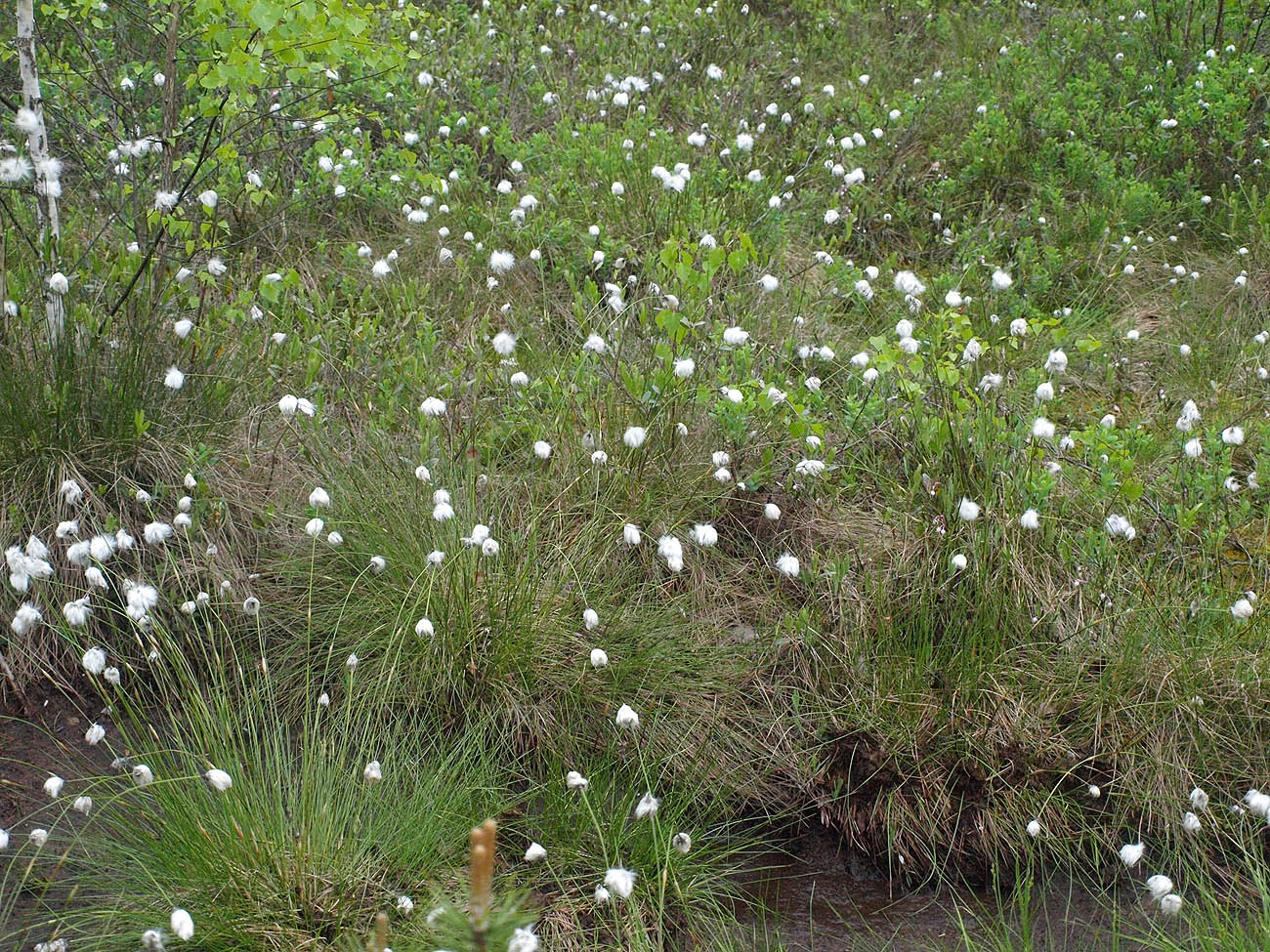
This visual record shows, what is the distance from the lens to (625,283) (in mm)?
5355

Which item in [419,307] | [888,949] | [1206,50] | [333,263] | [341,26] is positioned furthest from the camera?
[1206,50]

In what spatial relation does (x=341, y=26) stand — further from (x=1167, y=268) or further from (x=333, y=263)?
(x=1167, y=268)

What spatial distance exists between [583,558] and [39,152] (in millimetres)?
2331

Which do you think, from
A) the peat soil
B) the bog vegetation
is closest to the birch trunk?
the bog vegetation

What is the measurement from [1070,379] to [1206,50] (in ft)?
9.90

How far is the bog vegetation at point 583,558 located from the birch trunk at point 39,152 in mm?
29

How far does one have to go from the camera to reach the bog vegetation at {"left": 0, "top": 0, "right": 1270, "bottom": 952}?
9.67ft

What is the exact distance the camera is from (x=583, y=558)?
12.2ft

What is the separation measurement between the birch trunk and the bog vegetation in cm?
3

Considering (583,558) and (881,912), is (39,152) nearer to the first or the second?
(583,558)

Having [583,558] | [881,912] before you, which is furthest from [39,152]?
[881,912]

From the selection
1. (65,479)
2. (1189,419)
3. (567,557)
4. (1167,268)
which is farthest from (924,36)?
(65,479)

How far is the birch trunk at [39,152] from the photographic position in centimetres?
373

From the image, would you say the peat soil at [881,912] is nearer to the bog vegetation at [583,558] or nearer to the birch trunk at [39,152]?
the bog vegetation at [583,558]
